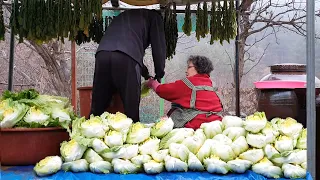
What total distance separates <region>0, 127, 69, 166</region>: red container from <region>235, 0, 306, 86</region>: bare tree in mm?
4235

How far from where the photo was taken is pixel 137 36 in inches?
116

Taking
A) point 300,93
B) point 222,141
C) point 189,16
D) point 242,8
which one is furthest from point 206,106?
point 242,8

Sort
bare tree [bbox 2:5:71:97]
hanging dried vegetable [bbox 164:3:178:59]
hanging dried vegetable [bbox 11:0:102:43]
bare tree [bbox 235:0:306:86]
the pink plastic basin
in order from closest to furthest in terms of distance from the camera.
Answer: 1. the pink plastic basin
2. hanging dried vegetable [bbox 11:0:102:43]
3. hanging dried vegetable [bbox 164:3:178:59]
4. bare tree [bbox 235:0:306:86]
5. bare tree [bbox 2:5:71:97]

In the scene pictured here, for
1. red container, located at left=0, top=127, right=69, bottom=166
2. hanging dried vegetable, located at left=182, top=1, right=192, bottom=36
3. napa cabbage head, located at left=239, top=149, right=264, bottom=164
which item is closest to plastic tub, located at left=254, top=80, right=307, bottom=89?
napa cabbage head, located at left=239, top=149, right=264, bottom=164

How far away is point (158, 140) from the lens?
2.14m

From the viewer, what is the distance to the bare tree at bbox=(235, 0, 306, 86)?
6.10 m

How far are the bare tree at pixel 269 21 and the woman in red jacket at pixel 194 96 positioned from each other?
301cm

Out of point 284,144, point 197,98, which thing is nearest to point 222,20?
point 197,98

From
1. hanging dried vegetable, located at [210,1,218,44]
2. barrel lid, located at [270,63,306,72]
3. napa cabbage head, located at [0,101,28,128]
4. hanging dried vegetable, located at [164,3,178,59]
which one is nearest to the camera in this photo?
napa cabbage head, located at [0,101,28,128]

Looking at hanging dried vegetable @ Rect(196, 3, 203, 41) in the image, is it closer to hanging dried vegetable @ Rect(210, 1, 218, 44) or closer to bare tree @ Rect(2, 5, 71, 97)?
hanging dried vegetable @ Rect(210, 1, 218, 44)

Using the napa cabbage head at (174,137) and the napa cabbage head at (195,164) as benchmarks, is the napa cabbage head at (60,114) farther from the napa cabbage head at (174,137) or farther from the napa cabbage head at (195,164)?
the napa cabbage head at (195,164)

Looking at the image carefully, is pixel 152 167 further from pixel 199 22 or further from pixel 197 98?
pixel 199 22

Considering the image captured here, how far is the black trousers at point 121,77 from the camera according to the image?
279 centimetres

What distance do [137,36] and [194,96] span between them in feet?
2.02
